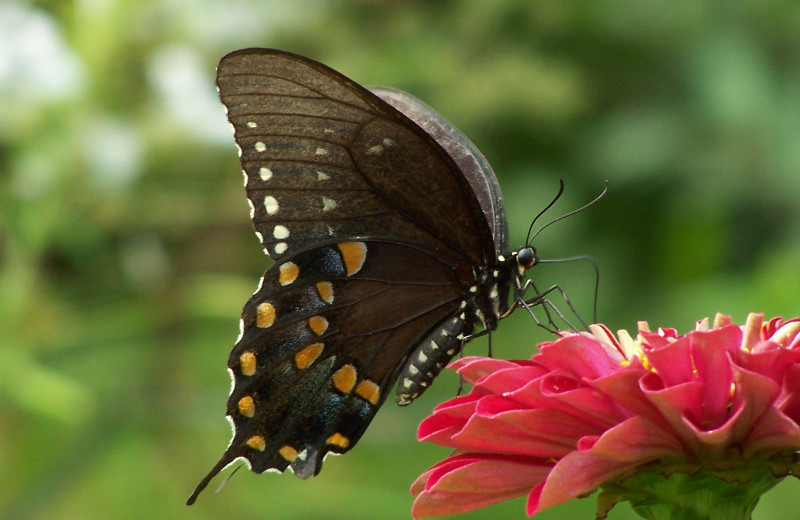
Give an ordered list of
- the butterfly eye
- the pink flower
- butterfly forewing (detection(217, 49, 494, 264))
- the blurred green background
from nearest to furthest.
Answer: the pink flower, butterfly forewing (detection(217, 49, 494, 264)), the butterfly eye, the blurred green background

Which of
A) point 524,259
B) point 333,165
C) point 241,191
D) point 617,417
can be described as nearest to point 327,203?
point 333,165

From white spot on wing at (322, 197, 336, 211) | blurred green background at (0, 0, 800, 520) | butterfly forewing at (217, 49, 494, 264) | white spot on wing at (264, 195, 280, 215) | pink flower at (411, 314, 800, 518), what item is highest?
blurred green background at (0, 0, 800, 520)

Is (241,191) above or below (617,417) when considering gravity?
above

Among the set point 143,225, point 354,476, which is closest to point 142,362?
point 143,225

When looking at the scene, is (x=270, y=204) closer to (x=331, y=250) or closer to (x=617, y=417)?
(x=331, y=250)

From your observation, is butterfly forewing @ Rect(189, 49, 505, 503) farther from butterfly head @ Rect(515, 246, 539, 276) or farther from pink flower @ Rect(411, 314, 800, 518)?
pink flower @ Rect(411, 314, 800, 518)

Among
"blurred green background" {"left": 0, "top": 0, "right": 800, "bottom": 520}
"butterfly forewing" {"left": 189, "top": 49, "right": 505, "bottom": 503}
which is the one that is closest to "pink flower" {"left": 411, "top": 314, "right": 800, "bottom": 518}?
"butterfly forewing" {"left": 189, "top": 49, "right": 505, "bottom": 503}

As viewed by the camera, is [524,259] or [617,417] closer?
[617,417]

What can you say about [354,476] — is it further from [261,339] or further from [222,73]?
[222,73]
